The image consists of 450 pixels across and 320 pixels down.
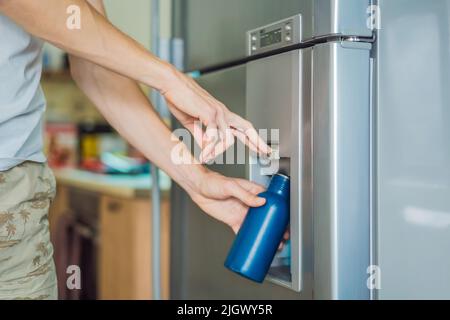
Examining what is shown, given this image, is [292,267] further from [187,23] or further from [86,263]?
[86,263]

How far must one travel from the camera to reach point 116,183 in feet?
8.40

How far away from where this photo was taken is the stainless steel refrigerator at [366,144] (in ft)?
3.36

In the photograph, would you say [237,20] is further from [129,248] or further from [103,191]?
[103,191]

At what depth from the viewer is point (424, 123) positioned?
106 cm

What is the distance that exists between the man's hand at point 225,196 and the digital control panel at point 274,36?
0.25 metres

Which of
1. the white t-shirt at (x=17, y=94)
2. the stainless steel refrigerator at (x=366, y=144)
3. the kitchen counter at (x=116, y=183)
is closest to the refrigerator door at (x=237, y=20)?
the stainless steel refrigerator at (x=366, y=144)

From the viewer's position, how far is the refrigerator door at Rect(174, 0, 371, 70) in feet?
3.35

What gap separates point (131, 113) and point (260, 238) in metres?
0.41

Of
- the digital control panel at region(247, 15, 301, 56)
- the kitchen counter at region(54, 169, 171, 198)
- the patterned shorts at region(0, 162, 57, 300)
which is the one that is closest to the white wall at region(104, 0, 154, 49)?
the kitchen counter at region(54, 169, 171, 198)

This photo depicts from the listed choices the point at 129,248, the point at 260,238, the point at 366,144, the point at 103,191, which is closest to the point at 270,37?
the point at 366,144

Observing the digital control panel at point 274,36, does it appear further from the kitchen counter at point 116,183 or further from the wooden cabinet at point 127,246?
the wooden cabinet at point 127,246

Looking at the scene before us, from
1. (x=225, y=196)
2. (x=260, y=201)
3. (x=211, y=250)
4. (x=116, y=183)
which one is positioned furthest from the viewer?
(x=116, y=183)

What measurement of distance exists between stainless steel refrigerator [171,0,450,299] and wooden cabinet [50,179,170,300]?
3.95 ft

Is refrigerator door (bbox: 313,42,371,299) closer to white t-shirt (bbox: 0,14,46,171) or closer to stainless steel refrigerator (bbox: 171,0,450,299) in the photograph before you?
stainless steel refrigerator (bbox: 171,0,450,299)
